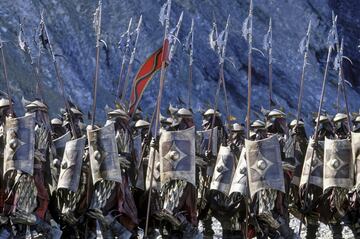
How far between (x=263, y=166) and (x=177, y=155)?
1092mm

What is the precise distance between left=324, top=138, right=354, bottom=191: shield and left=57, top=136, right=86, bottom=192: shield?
11.0 feet

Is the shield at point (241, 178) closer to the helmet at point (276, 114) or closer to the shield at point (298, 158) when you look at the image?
the helmet at point (276, 114)

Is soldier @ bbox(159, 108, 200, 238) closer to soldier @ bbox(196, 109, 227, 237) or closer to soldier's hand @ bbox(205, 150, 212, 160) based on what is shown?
soldier @ bbox(196, 109, 227, 237)

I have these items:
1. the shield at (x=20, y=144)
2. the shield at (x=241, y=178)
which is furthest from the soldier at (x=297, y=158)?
the shield at (x=20, y=144)

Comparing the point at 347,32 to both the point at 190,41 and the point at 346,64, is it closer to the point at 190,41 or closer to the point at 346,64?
the point at 346,64

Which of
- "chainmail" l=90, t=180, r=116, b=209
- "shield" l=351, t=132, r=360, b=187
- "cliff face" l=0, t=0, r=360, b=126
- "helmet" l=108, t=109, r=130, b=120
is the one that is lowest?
"chainmail" l=90, t=180, r=116, b=209

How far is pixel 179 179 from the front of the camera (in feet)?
40.1

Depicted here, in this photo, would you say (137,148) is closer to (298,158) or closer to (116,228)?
(116,228)

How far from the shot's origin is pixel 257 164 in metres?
11.9

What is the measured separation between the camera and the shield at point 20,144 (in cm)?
1134

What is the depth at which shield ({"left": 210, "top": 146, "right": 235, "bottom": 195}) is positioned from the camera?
13398 millimetres

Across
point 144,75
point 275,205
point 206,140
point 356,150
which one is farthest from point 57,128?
point 356,150

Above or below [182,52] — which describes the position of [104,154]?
below

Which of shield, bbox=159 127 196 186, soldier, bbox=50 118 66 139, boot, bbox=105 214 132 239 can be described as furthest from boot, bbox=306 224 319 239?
soldier, bbox=50 118 66 139
